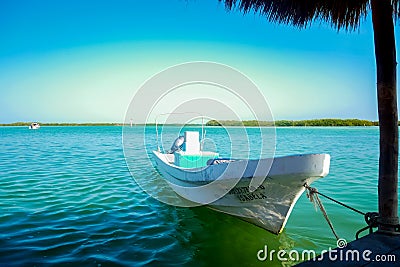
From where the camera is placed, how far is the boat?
4.04 m

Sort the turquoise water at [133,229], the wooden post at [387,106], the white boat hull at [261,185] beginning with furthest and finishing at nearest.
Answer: the turquoise water at [133,229], the white boat hull at [261,185], the wooden post at [387,106]

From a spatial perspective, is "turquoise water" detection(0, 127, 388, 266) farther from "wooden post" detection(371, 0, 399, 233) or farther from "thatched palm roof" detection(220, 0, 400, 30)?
"thatched palm roof" detection(220, 0, 400, 30)

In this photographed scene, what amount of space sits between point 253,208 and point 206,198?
131 centimetres

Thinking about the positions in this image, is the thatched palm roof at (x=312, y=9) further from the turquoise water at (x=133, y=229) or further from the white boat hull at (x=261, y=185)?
the turquoise water at (x=133, y=229)

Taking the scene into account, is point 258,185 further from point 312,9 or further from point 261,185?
point 312,9

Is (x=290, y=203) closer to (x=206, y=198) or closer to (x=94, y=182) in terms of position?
(x=206, y=198)

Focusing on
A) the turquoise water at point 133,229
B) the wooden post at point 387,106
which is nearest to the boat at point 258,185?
the turquoise water at point 133,229

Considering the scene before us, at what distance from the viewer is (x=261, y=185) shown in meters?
4.71

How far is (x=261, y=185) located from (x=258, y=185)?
0.06m

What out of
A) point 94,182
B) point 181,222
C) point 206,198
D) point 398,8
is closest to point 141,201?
point 181,222

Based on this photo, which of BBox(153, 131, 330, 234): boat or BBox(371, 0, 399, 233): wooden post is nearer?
BBox(371, 0, 399, 233): wooden post

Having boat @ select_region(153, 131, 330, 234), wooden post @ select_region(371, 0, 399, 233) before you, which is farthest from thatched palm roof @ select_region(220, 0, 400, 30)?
boat @ select_region(153, 131, 330, 234)

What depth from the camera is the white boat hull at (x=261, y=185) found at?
4023 mm

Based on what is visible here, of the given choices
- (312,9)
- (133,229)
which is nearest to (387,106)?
(312,9)
